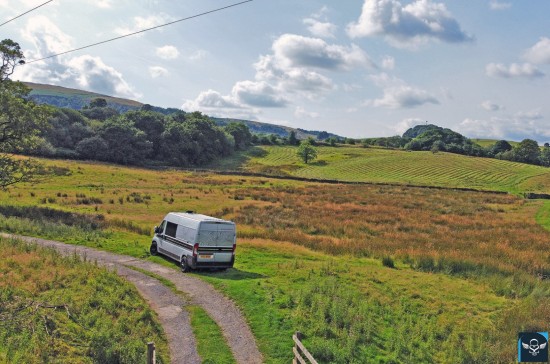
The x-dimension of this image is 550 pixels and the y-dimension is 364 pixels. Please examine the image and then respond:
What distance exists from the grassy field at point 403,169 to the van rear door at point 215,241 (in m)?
81.7

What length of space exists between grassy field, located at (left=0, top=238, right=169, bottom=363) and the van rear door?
15.1ft

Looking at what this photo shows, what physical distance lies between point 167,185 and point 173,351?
187 feet

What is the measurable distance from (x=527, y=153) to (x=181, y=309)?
159 meters

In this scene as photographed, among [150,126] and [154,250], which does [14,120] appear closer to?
[154,250]

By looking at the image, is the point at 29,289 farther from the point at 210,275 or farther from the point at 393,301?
the point at 393,301

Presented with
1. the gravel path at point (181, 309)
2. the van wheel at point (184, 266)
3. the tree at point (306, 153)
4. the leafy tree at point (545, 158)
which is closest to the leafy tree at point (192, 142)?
the tree at point (306, 153)

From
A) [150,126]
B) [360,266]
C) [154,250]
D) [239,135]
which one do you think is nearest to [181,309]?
[154,250]

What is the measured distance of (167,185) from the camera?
2660 inches

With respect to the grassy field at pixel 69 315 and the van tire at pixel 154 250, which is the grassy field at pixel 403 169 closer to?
the van tire at pixel 154 250

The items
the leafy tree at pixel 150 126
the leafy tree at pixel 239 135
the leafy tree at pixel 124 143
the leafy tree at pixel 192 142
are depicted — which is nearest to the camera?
the leafy tree at pixel 124 143

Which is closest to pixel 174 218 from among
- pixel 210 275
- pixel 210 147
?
pixel 210 275

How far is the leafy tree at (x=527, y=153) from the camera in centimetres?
14562
